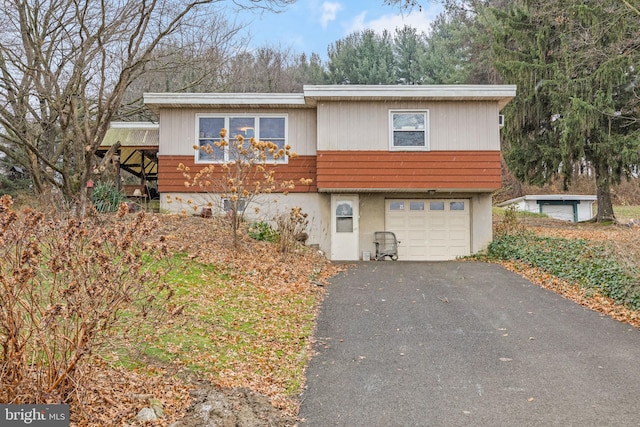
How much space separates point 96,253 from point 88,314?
48cm

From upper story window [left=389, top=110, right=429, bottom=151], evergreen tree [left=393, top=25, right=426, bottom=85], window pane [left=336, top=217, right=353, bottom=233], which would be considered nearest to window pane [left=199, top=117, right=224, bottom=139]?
window pane [left=336, top=217, right=353, bottom=233]

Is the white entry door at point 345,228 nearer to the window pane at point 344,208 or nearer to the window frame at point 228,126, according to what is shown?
the window pane at point 344,208

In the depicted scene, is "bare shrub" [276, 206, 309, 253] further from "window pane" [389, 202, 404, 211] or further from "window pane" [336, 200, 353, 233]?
"window pane" [389, 202, 404, 211]

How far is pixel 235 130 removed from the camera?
1333 cm

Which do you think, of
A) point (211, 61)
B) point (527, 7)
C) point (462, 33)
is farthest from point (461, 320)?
point (462, 33)

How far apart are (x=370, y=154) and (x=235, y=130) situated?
3.97m

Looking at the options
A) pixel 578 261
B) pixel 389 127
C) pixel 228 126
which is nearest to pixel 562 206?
pixel 389 127

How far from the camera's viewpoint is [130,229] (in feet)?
12.2

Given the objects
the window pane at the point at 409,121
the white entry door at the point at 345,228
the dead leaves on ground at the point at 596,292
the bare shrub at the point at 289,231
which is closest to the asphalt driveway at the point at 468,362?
the dead leaves on ground at the point at 596,292

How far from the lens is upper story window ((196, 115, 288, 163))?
43.7 ft

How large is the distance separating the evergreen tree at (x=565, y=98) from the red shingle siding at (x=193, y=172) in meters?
9.36

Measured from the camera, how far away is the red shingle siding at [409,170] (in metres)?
12.8

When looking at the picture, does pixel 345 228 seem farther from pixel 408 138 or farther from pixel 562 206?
pixel 562 206

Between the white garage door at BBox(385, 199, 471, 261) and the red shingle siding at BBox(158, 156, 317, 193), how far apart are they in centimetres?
256
